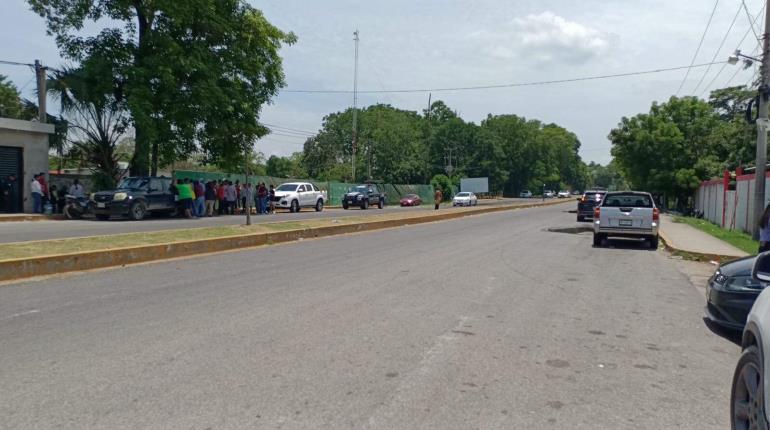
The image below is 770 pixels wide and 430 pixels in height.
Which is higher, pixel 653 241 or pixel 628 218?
pixel 628 218

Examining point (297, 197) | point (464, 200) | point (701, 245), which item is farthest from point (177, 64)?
point (464, 200)

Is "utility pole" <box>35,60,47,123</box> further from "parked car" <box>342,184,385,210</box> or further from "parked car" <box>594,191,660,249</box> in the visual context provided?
"parked car" <box>594,191,660,249</box>

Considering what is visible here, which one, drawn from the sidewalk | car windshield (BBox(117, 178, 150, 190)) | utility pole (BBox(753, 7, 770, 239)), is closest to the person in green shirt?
car windshield (BBox(117, 178, 150, 190))

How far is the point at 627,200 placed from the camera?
56.0 ft

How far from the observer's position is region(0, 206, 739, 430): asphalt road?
13.2 feet

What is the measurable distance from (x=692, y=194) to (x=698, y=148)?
330cm

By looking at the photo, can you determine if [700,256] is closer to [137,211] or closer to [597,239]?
[597,239]

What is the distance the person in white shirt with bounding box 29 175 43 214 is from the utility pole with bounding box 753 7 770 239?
83.7 ft

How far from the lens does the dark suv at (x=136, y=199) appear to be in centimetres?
2223

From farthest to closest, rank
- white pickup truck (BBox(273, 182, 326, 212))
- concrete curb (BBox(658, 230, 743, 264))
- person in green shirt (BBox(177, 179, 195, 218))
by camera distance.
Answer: white pickup truck (BBox(273, 182, 326, 212)), person in green shirt (BBox(177, 179, 195, 218)), concrete curb (BBox(658, 230, 743, 264))

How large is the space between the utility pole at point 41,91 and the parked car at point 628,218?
23184mm

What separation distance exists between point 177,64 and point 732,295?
25688 millimetres

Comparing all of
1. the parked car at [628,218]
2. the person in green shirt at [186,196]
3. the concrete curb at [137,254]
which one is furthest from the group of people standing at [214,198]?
the parked car at [628,218]

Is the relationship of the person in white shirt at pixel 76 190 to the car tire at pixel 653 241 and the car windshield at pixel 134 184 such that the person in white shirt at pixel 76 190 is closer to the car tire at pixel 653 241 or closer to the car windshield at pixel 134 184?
the car windshield at pixel 134 184
